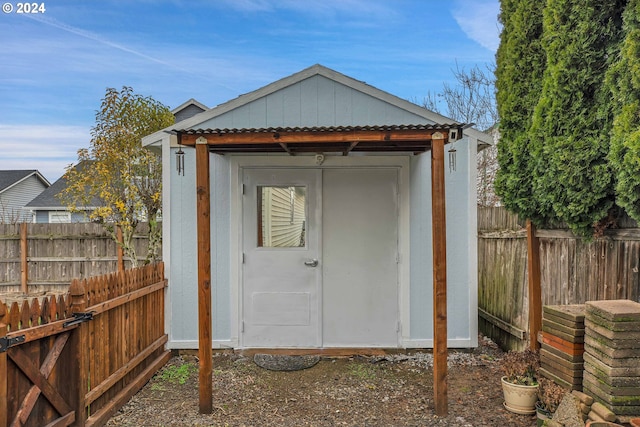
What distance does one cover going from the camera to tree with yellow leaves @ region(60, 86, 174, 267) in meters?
6.46

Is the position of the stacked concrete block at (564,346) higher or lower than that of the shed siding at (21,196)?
lower

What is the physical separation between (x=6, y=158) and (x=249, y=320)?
18.7m

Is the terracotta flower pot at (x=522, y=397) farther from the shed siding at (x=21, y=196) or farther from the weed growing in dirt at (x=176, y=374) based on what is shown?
the shed siding at (x=21, y=196)

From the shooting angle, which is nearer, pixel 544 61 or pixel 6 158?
pixel 544 61

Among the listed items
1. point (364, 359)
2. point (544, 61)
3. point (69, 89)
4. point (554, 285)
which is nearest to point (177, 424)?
point (364, 359)

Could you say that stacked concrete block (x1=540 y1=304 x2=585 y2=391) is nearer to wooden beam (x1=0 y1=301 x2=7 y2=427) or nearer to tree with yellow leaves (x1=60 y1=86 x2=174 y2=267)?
wooden beam (x1=0 y1=301 x2=7 y2=427)

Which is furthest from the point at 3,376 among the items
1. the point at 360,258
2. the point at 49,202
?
the point at 49,202

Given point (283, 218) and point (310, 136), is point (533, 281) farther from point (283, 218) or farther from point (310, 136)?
point (283, 218)

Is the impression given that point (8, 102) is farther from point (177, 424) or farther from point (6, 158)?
point (177, 424)

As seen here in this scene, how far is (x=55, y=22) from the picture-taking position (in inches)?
338

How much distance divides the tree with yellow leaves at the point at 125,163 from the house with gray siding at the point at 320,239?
2.10 meters

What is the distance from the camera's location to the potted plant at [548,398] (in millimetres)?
2832

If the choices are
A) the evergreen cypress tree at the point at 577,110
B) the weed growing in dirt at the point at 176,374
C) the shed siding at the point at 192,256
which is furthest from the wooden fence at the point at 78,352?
the evergreen cypress tree at the point at 577,110

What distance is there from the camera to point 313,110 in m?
4.73
